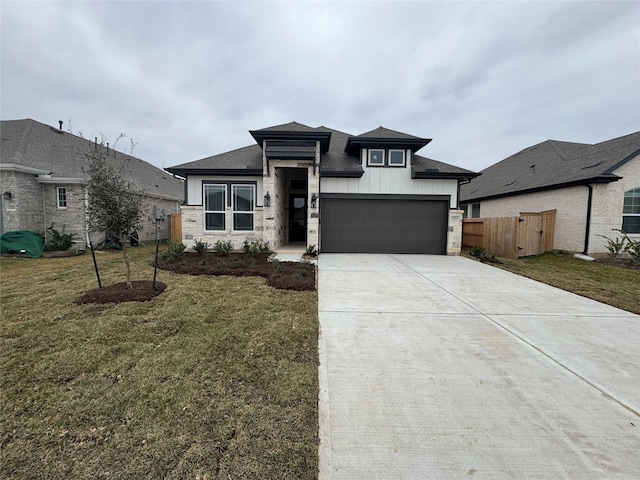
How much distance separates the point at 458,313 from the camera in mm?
4820

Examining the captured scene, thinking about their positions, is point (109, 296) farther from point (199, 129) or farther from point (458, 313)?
point (199, 129)

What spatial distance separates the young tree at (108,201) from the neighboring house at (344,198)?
18.7 feet

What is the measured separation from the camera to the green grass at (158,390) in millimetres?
1854

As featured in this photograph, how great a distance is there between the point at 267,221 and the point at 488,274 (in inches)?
321

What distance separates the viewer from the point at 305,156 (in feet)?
34.7

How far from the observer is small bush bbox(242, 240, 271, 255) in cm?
1016

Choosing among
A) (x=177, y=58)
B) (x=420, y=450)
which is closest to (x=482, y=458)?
(x=420, y=450)

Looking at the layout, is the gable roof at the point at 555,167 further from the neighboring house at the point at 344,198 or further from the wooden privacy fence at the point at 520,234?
the neighboring house at the point at 344,198

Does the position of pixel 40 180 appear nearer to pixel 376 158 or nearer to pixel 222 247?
pixel 222 247

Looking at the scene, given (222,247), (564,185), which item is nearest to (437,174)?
(564,185)

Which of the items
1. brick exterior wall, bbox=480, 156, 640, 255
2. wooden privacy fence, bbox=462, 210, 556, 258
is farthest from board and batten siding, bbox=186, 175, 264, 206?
brick exterior wall, bbox=480, 156, 640, 255

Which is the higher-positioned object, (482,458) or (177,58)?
(177,58)

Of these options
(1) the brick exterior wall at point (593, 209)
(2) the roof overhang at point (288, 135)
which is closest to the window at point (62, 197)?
(2) the roof overhang at point (288, 135)

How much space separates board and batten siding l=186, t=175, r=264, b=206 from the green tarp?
6.50 metres
